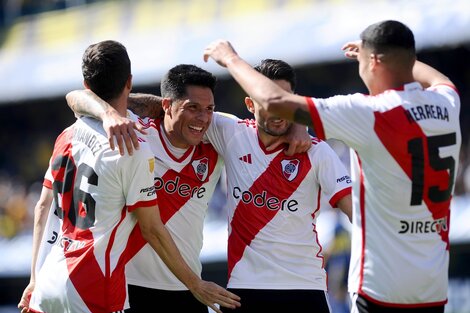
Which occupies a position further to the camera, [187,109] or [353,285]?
[187,109]

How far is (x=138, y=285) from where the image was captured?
24.3ft

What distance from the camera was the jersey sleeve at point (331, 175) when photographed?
7059 millimetres

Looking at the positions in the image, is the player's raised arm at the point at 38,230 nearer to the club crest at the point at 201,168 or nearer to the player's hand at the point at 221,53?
the club crest at the point at 201,168

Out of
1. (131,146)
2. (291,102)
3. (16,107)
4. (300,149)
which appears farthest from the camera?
(16,107)

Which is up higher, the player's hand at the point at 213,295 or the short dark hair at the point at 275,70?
the short dark hair at the point at 275,70

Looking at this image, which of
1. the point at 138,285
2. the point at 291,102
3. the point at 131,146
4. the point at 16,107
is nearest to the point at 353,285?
the point at 291,102

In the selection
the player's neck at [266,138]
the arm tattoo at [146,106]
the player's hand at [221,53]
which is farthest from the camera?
the arm tattoo at [146,106]

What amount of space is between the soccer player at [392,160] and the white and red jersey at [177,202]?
1.65 m

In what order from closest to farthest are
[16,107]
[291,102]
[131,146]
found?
[291,102] < [131,146] < [16,107]

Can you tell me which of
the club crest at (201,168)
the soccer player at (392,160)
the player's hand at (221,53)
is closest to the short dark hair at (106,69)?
the player's hand at (221,53)

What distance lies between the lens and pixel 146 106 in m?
7.74

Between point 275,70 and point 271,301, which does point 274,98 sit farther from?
point 271,301

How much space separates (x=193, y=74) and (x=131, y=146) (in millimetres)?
1447

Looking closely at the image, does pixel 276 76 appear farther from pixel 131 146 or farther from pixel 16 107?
pixel 16 107
